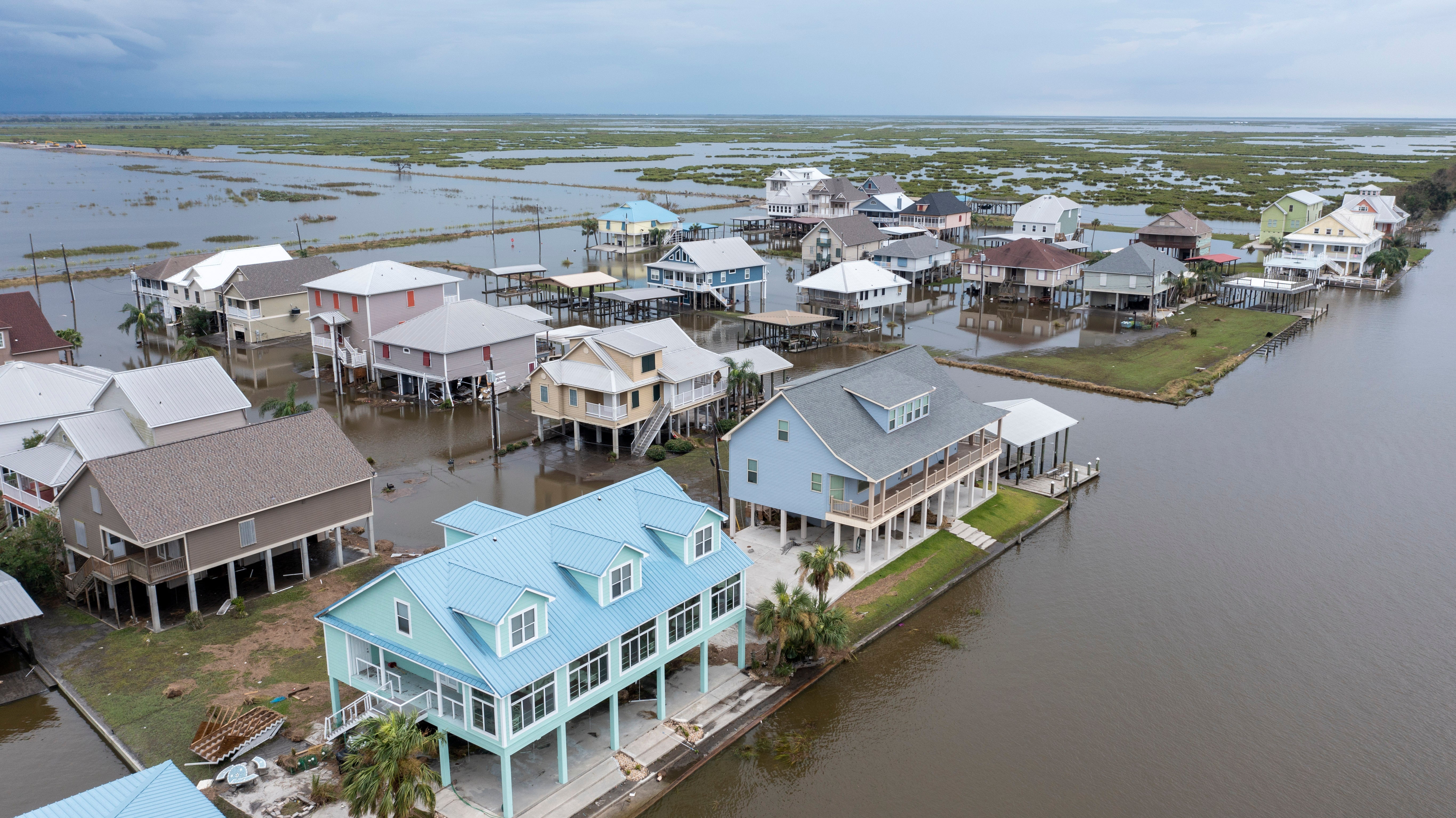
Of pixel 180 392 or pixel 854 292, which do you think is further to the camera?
pixel 854 292

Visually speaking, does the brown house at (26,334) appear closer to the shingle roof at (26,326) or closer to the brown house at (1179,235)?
the shingle roof at (26,326)

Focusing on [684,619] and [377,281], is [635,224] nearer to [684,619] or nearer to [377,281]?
[377,281]

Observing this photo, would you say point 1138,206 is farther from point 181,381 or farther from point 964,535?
point 181,381

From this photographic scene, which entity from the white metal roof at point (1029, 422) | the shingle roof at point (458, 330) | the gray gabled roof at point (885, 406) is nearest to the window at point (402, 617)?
the gray gabled roof at point (885, 406)

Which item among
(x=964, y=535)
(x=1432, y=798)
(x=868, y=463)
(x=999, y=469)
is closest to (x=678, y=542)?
(x=868, y=463)

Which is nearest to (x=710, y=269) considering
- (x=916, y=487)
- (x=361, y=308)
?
(x=361, y=308)
